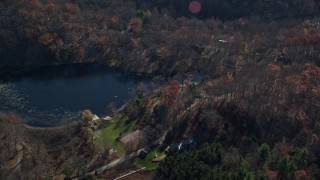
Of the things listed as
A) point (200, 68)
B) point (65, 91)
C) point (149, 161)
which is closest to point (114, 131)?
point (149, 161)

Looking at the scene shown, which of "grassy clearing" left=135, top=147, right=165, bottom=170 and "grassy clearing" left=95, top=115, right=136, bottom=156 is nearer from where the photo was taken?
"grassy clearing" left=135, top=147, right=165, bottom=170

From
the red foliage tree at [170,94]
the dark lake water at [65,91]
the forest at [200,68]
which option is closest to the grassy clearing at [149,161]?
A: the forest at [200,68]

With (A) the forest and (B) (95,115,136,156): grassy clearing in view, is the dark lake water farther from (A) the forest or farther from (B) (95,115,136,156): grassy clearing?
(B) (95,115,136,156): grassy clearing

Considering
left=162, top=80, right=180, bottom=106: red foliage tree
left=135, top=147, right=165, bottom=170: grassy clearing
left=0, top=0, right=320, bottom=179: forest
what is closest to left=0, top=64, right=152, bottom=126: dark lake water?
left=0, top=0, right=320, bottom=179: forest

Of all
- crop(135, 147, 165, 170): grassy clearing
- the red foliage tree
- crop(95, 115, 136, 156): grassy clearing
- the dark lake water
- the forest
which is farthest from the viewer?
the dark lake water

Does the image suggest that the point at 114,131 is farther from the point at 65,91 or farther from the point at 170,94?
the point at 65,91
